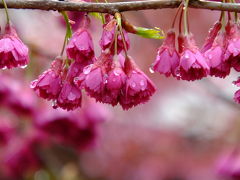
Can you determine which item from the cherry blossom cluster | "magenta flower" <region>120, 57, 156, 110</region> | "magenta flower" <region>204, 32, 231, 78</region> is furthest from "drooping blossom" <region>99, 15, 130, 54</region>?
"magenta flower" <region>204, 32, 231, 78</region>

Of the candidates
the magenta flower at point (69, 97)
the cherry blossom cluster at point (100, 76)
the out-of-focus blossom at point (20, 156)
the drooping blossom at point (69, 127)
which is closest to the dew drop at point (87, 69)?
the cherry blossom cluster at point (100, 76)

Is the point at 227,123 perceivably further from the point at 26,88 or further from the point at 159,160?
the point at 26,88

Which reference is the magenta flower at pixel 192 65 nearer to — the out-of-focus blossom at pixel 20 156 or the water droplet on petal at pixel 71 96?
the water droplet on petal at pixel 71 96

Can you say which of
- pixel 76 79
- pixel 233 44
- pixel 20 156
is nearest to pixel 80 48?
pixel 76 79

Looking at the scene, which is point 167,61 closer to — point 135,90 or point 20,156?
point 135,90

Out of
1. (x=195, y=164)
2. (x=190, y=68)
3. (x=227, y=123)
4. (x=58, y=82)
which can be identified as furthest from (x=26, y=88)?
(x=227, y=123)

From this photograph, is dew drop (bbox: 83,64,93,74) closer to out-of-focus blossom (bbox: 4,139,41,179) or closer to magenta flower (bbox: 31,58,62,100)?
magenta flower (bbox: 31,58,62,100)
